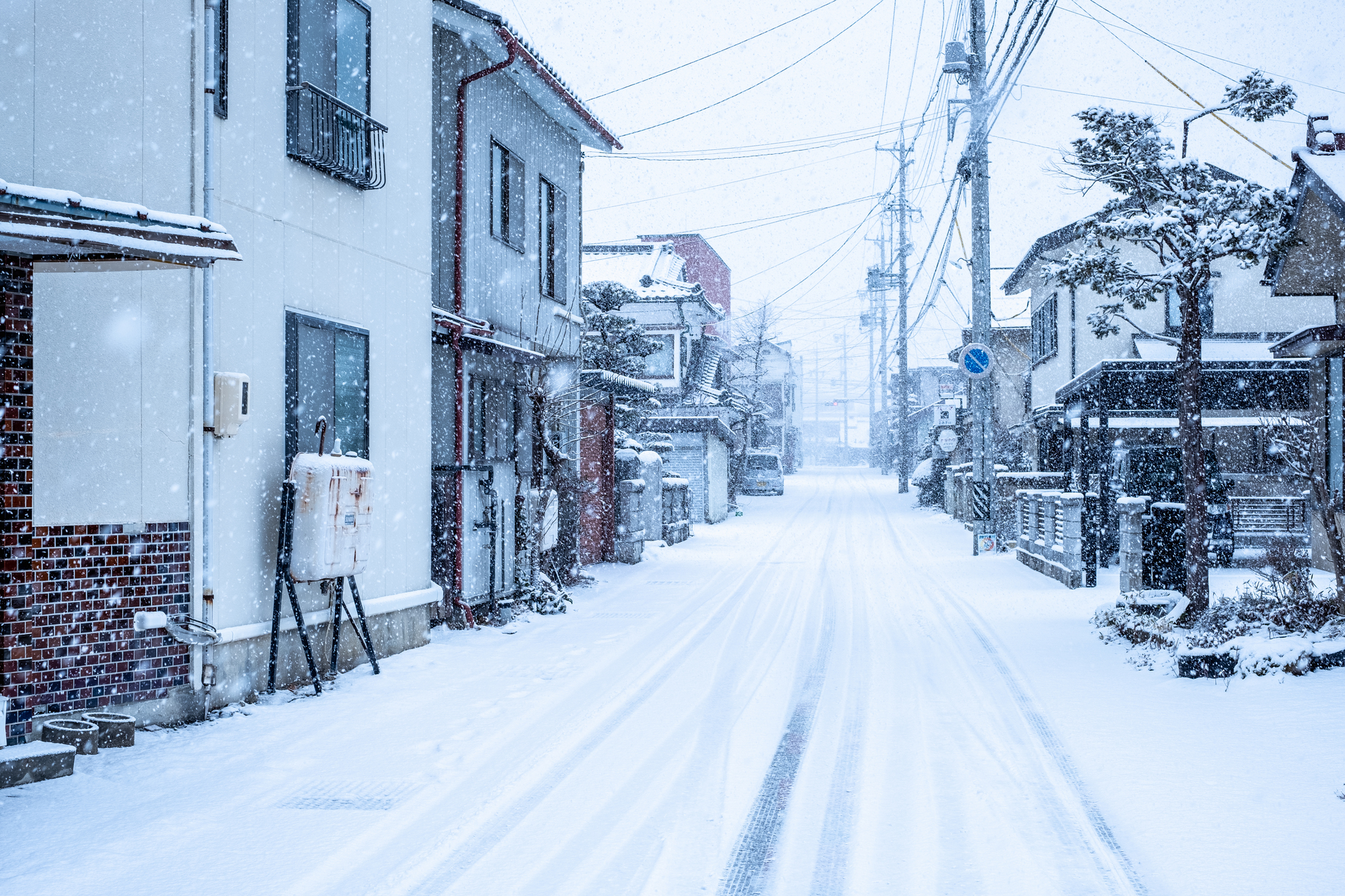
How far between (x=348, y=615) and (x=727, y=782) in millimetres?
4506

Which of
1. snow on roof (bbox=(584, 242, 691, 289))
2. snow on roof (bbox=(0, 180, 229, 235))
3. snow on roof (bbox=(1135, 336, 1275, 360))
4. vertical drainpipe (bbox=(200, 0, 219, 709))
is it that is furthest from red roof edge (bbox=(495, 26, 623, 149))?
snow on roof (bbox=(584, 242, 691, 289))

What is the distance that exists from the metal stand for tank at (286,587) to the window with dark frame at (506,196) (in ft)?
20.2

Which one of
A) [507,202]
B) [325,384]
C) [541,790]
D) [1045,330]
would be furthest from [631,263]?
[541,790]

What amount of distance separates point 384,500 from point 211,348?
2.96 m

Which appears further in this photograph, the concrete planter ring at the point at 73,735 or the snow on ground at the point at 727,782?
the concrete planter ring at the point at 73,735

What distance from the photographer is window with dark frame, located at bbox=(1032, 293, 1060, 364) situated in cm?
2606

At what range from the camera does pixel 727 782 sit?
590cm

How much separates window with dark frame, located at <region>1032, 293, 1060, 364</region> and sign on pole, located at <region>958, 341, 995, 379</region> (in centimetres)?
648

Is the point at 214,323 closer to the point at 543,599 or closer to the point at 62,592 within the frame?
the point at 62,592

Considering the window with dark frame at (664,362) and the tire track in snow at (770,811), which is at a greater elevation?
the window with dark frame at (664,362)

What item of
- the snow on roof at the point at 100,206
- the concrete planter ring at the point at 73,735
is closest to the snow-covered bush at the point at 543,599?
the concrete planter ring at the point at 73,735

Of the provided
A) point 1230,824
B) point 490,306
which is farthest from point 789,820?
point 490,306

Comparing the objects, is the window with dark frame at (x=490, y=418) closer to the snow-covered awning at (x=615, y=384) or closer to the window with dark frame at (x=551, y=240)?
the window with dark frame at (x=551, y=240)

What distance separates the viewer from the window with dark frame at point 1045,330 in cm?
2606
